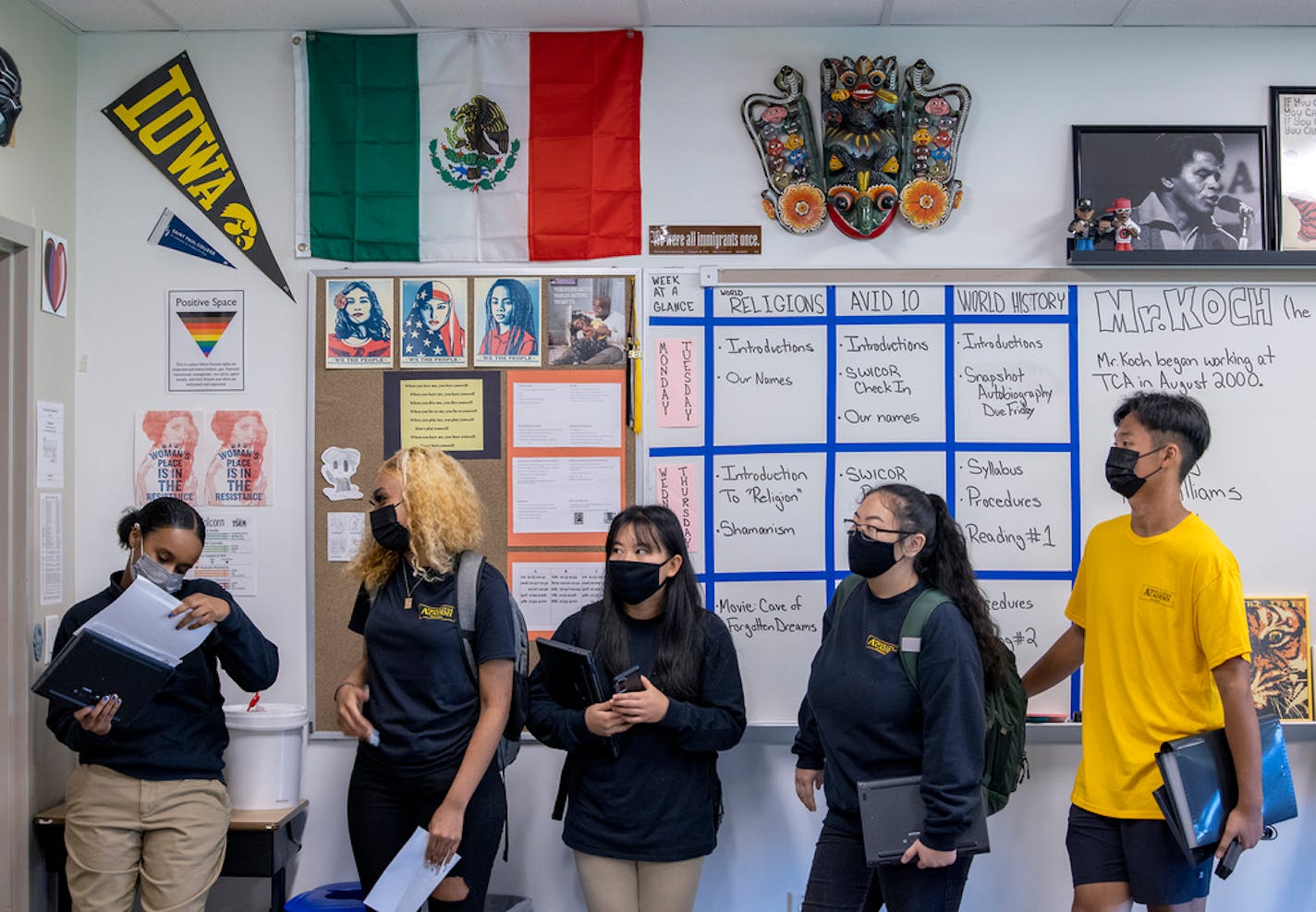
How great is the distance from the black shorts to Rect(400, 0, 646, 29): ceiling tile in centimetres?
247

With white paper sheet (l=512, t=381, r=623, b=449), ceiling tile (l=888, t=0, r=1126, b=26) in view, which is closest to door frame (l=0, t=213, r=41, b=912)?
white paper sheet (l=512, t=381, r=623, b=449)

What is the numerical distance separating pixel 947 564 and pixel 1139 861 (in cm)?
76

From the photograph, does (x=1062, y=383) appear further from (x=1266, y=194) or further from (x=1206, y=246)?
(x=1266, y=194)

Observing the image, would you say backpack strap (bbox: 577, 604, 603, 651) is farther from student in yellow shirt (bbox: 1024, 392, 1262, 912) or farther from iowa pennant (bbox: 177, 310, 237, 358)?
iowa pennant (bbox: 177, 310, 237, 358)

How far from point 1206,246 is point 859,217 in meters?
1.02

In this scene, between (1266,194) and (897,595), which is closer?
(897,595)

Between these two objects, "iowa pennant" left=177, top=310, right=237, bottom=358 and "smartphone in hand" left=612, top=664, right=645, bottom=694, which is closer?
"smartphone in hand" left=612, top=664, right=645, bottom=694

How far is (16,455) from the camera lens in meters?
2.98

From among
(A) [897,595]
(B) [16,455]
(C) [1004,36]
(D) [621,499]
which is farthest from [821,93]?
(B) [16,455]

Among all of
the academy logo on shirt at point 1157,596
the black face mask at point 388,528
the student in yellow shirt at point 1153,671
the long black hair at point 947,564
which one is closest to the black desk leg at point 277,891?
the black face mask at point 388,528

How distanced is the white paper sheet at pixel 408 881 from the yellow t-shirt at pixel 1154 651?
149 centimetres

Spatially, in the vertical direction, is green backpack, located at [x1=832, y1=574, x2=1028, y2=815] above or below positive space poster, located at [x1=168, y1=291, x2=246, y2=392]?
below

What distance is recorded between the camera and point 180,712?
2.62 metres

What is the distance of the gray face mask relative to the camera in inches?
99.9
